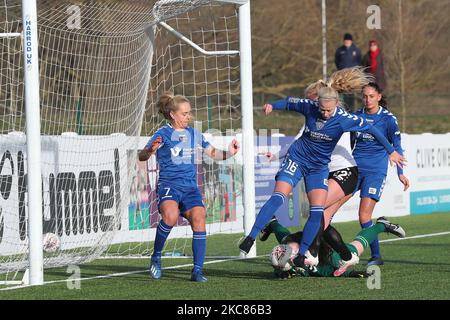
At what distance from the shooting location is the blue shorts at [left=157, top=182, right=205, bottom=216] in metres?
9.96

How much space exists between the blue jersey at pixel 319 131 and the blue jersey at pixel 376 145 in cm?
101

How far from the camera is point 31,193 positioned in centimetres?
964

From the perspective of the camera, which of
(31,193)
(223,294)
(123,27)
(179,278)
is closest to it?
(223,294)

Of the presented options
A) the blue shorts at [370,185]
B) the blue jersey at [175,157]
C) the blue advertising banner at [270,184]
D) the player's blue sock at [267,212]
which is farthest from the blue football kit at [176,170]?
the blue advertising banner at [270,184]

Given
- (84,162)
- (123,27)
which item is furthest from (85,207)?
(123,27)

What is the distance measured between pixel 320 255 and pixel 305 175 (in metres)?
0.84

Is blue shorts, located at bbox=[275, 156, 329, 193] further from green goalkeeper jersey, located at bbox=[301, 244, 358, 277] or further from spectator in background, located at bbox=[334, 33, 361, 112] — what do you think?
spectator in background, located at bbox=[334, 33, 361, 112]

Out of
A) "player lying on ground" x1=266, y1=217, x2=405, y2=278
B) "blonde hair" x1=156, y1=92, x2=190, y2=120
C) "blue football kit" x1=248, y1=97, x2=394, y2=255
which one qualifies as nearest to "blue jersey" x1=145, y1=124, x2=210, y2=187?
"blonde hair" x1=156, y1=92, x2=190, y2=120

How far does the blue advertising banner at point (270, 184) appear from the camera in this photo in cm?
1798

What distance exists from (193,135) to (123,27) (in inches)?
149

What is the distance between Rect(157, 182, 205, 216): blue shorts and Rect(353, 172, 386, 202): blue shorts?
2073mm

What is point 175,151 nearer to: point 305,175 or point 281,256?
point 305,175

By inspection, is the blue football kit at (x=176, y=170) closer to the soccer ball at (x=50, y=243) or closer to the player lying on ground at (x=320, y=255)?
the player lying on ground at (x=320, y=255)
